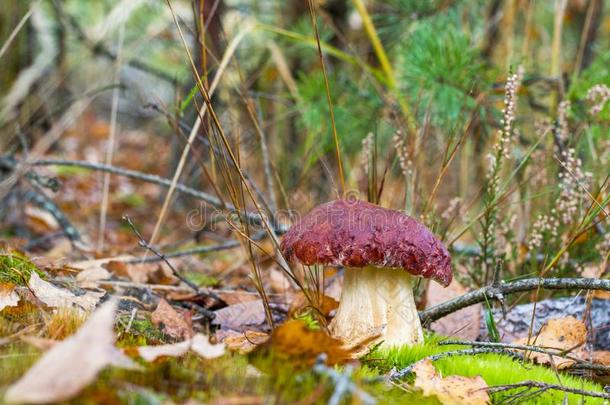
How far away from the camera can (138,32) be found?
759 cm

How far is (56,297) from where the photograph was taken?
190cm

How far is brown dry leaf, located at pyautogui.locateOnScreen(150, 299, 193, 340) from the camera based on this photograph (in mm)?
2020

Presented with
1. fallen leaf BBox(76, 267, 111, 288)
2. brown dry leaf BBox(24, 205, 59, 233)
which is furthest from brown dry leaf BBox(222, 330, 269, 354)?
brown dry leaf BBox(24, 205, 59, 233)

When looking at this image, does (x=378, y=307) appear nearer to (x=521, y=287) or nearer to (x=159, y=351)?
(x=521, y=287)

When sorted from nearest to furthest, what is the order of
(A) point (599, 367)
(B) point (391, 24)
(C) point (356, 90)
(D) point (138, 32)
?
(A) point (599, 367) < (C) point (356, 90) < (B) point (391, 24) < (D) point (138, 32)

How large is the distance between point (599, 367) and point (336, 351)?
0.99 meters

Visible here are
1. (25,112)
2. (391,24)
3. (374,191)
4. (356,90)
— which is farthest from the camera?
(25,112)

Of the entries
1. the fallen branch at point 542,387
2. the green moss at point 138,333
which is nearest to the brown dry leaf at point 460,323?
the fallen branch at point 542,387

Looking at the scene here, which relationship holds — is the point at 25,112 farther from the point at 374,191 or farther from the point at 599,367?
the point at 599,367

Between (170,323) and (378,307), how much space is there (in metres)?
0.77

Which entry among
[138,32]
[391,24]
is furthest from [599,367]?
[138,32]

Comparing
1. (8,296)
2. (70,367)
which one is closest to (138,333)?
(8,296)

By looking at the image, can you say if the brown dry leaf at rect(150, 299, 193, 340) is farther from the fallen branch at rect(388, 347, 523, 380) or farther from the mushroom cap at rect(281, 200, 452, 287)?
the fallen branch at rect(388, 347, 523, 380)

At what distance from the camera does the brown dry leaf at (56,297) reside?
186 centimetres
